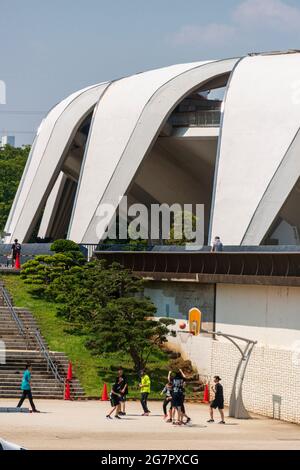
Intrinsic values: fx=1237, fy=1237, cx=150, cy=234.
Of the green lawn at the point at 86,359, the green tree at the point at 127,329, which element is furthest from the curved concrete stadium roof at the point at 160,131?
the green tree at the point at 127,329

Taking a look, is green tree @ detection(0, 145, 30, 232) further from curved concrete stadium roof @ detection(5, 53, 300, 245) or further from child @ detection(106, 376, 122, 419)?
child @ detection(106, 376, 122, 419)

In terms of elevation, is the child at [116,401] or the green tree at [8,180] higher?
the green tree at [8,180]

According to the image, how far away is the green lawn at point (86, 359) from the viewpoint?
127 feet

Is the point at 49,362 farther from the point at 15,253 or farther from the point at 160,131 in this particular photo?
the point at 160,131

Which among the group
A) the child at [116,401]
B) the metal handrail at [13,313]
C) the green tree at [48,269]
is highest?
the green tree at [48,269]

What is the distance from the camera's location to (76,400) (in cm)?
3688

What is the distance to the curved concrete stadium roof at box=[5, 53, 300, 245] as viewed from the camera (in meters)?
49.8

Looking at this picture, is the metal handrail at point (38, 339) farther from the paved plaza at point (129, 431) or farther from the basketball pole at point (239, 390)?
the basketball pole at point (239, 390)

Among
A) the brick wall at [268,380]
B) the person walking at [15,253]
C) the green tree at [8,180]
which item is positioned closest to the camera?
the brick wall at [268,380]

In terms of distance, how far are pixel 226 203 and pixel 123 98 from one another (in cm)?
1039

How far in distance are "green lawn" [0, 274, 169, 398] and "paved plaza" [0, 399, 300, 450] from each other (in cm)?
338

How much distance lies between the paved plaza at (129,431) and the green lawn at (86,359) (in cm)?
338

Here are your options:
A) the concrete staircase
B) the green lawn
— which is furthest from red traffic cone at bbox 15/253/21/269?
the concrete staircase

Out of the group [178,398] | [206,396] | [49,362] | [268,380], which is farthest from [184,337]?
[178,398]
